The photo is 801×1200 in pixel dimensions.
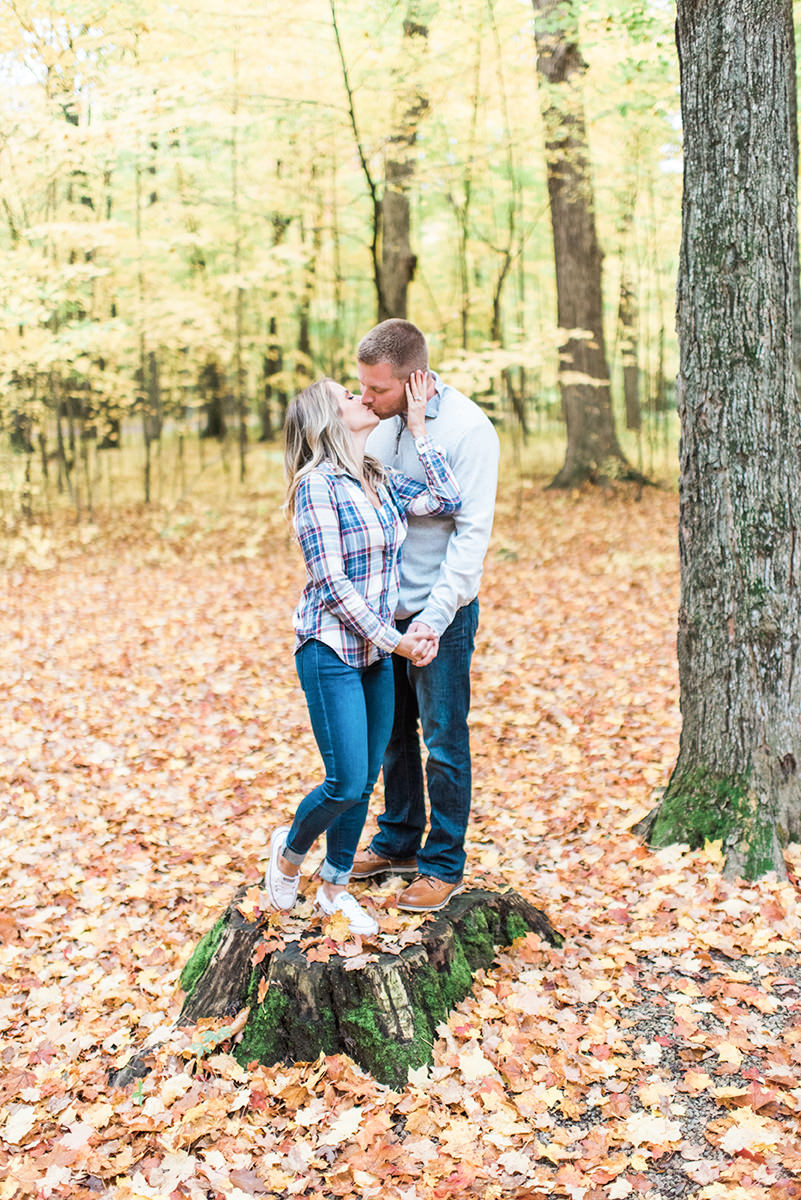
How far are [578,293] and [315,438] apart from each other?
39.8ft

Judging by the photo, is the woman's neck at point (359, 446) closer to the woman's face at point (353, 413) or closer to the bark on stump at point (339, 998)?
the woman's face at point (353, 413)

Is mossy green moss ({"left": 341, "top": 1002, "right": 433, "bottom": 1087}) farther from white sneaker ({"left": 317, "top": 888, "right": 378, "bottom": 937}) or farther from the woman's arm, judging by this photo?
the woman's arm

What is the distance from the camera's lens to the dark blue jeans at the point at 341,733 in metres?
3.08

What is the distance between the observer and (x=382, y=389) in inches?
126

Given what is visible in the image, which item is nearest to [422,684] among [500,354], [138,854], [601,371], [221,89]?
[138,854]

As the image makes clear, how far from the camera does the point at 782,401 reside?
13.1 ft

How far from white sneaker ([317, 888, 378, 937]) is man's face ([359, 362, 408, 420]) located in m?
1.78

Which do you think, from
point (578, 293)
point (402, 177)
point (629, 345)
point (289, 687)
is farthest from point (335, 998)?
point (629, 345)

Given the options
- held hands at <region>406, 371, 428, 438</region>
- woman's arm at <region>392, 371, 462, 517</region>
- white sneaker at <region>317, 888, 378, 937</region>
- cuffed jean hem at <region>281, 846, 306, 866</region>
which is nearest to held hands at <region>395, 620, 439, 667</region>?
woman's arm at <region>392, 371, 462, 517</region>

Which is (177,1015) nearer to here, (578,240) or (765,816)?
(765,816)

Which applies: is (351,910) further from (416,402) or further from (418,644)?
(416,402)

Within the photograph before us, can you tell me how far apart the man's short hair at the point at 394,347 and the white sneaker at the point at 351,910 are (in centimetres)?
191

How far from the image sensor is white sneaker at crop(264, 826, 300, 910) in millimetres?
3406

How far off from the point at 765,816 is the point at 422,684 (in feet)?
6.06
